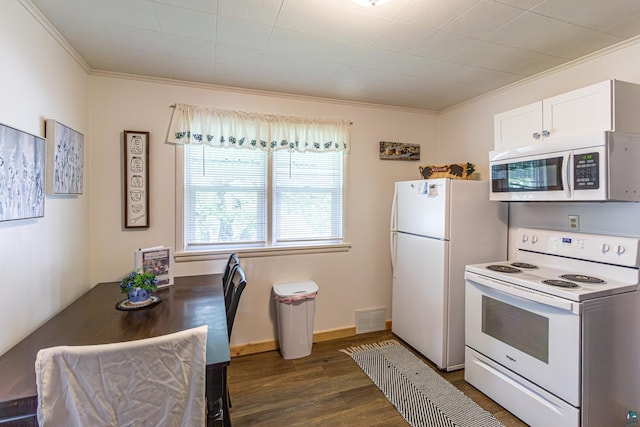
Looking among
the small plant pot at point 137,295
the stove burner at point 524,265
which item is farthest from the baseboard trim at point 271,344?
the stove burner at point 524,265

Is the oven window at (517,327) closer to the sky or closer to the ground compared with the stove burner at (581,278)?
closer to the ground

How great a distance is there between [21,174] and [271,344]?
88.4 inches

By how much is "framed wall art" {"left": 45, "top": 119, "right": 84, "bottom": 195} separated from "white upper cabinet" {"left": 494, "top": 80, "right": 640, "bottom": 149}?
10.0 feet

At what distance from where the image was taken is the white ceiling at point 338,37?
1592mm

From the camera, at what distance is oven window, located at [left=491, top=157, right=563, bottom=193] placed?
→ 194 centimetres

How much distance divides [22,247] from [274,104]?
2.11 m

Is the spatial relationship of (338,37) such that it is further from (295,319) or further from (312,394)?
(312,394)

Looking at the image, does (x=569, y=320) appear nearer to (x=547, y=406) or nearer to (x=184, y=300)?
(x=547, y=406)

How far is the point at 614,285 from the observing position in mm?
1748

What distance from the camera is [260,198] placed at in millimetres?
2877

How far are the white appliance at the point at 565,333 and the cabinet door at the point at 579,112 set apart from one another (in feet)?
2.34

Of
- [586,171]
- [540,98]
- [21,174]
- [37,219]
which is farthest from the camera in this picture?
[540,98]

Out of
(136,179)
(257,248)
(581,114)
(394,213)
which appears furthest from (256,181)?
(581,114)

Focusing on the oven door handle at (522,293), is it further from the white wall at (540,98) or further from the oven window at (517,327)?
the white wall at (540,98)
